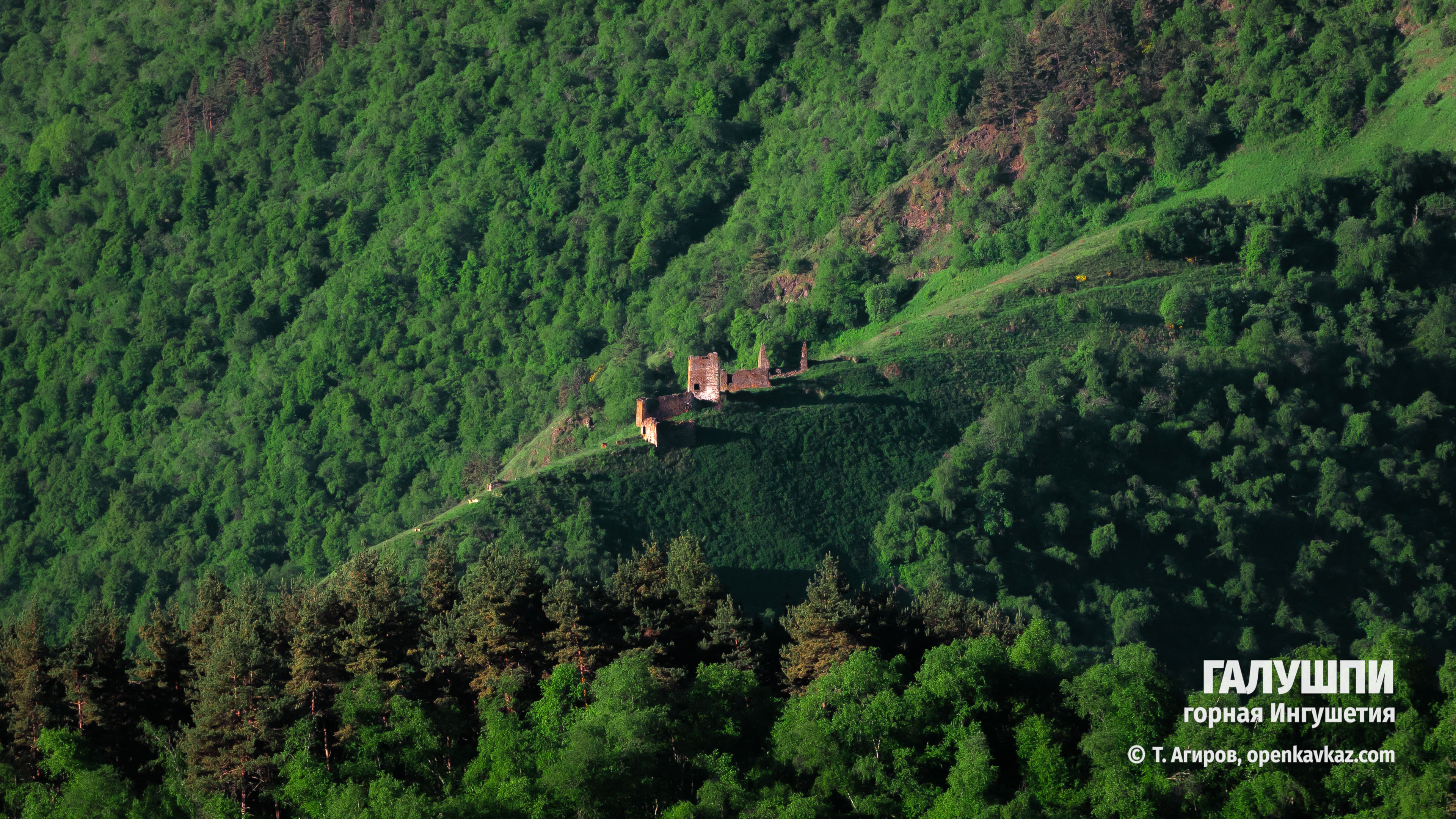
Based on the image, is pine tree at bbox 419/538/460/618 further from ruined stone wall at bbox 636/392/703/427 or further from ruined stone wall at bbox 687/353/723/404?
ruined stone wall at bbox 687/353/723/404

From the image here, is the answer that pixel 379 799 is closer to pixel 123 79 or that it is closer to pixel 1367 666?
pixel 1367 666

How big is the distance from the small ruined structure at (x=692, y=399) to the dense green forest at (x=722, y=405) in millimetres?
1149

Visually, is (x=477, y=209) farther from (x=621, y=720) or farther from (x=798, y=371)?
(x=621, y=720)

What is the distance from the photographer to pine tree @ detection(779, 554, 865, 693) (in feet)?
217

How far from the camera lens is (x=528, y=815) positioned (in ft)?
181

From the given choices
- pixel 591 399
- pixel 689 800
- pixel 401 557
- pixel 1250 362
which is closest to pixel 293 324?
pixel 591 399

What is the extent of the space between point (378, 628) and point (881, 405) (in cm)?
4358

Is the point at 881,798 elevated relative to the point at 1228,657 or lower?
lower

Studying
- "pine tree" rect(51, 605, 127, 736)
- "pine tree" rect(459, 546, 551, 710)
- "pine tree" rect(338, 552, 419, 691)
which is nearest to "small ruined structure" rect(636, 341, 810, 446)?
"pine tree" rect(338, 552, 419, 691)

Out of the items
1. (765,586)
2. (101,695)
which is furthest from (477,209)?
(101,695)

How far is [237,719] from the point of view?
6053cm

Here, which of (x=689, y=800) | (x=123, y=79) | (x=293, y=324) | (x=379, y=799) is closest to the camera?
(x=379, y=799)

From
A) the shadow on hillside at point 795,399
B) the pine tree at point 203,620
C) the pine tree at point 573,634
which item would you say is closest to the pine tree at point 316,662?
the pine tree at point 203,620

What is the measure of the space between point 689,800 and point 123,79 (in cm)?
13450
